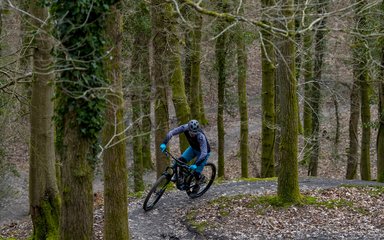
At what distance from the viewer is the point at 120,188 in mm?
9461

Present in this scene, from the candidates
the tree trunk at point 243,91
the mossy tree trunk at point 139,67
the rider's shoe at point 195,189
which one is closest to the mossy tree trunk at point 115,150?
the rider's shoe at point 195,189

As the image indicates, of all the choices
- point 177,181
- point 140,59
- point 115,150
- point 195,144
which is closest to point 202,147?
point 195,144

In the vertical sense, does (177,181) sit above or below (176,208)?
above

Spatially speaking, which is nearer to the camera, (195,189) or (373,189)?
(195,189)

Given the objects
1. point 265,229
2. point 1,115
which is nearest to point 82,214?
point 265,229

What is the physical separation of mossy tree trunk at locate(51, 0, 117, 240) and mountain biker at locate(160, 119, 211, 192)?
360 cm

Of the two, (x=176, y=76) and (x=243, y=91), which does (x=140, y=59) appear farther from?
(x=243, y=91)

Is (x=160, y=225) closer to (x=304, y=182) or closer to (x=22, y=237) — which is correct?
(x=22, y=237)

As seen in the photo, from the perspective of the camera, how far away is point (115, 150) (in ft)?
30.5

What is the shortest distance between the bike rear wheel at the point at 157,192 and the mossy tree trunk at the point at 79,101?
3817mm

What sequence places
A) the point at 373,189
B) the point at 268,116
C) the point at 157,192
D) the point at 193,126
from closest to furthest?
the point at 193,126, the point at 157,192, the point at 373,189, the point at 268,116

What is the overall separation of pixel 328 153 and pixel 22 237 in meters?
17.0

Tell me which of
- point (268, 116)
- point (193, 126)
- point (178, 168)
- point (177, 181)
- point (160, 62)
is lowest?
point (177, 181)

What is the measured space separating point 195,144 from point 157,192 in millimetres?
1517
